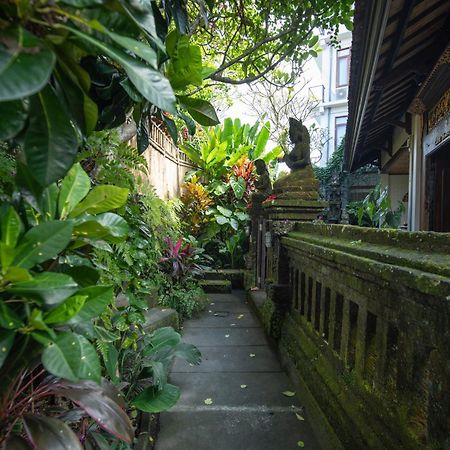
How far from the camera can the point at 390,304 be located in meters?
1.22

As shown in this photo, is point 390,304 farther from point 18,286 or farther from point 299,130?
point 299,130

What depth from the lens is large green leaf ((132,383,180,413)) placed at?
1.79 metres

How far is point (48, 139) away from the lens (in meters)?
0.59

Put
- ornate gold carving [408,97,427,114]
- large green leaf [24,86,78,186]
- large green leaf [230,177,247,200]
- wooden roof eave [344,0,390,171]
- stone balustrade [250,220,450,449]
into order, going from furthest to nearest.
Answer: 1. large green leaf [230,177,247,200]
2. ornate gold carving [408,97,427,114]
3. wooden roof eave [344,0,390,171]
4. stone balustrade [250,220,450,449]
5. large green leaf [24,86,78,186]

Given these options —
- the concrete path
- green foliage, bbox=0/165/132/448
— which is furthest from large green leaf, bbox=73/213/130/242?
the concrete path

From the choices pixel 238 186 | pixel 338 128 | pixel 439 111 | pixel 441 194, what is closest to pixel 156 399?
pixel 439 111

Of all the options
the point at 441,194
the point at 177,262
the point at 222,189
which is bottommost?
the point at 177,262

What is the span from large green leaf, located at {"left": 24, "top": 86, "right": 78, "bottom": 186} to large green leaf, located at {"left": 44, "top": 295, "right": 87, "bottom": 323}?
0.77ft

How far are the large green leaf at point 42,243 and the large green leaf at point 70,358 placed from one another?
0.15 meters

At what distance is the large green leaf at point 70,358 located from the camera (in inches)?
23.5

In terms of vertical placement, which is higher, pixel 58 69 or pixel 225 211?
pixel 58 69

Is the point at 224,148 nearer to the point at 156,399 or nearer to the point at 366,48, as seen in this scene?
the point at 366,48

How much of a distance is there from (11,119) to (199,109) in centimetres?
64

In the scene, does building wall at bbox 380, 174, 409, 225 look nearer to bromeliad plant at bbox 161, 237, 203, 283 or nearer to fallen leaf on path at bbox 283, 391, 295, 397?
bromeliad plant at bbox 161, 237, 203, 283
